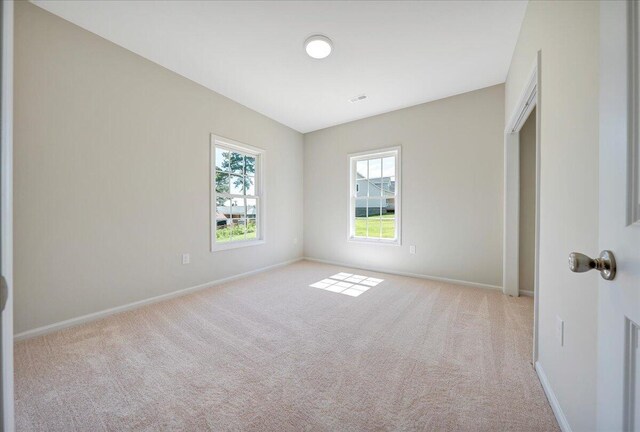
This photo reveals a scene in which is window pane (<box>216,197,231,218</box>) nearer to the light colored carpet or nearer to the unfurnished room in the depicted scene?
the unfurnished room

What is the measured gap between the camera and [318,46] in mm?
2512

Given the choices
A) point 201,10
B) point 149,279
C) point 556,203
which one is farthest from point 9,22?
point 149,279

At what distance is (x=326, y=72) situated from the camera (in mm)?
3016

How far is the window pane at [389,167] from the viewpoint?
4.22m

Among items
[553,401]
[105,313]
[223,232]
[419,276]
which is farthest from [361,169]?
[105,313]

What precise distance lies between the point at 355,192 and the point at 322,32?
2.73 metres

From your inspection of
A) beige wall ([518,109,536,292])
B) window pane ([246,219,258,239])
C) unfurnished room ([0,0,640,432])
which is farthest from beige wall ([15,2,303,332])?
beige wall ([518,109,536,292])

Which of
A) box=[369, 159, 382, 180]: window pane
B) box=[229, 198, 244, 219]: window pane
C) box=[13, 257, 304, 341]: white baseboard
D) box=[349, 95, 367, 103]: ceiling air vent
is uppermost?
box=[349, 95, 367, 103]: ceiling air vent

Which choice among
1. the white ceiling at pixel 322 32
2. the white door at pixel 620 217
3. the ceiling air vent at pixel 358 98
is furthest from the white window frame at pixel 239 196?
the white door at pixel 620 217

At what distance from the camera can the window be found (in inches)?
165

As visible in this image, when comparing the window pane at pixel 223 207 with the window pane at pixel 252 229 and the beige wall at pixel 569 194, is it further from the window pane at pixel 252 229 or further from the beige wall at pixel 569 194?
the beige wall at pixel 569 194

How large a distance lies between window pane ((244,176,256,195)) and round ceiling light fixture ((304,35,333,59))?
217cm

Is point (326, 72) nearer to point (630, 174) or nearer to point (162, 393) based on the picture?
point (630, 174)

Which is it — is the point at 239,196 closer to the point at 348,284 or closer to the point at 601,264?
the point at 348,284
